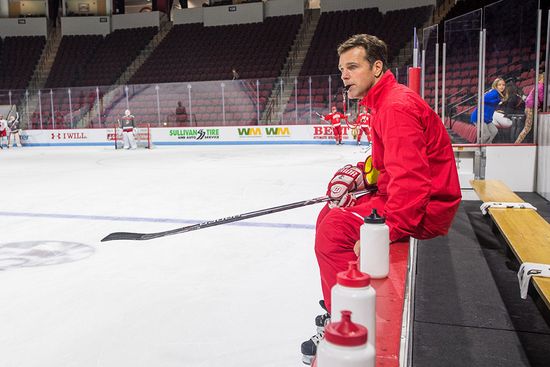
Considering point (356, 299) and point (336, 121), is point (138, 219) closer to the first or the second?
point (356, 299)

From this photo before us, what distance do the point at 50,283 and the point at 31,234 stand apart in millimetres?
1310

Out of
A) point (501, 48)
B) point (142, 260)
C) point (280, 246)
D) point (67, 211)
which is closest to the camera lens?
point (142, 260)

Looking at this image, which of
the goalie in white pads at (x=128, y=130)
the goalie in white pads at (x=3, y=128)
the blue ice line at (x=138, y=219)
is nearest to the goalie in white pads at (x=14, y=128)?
the goalie in white pads at (x=3, y=128)

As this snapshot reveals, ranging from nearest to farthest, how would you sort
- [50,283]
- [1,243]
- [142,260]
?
[50,283] < [142,260] < [1,243]

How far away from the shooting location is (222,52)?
20516 millimetres

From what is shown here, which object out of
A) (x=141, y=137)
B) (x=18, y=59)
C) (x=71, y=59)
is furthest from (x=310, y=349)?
(x=18, y=59)

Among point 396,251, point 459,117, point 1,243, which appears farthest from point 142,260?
point 459,117

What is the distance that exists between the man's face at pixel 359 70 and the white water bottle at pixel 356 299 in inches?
35.4

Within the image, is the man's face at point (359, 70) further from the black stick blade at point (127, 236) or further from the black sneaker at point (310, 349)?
the black stick blade at point (127, 236)

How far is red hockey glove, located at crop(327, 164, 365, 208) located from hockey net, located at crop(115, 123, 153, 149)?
→ 13.5 m

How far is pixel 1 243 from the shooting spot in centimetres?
353

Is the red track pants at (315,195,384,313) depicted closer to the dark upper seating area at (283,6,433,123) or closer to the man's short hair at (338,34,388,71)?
the man's short hair at (338,34,388,71)

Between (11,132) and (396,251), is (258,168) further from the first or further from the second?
(11,132)

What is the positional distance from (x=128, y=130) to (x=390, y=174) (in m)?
14.0
